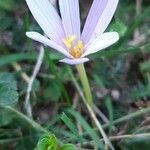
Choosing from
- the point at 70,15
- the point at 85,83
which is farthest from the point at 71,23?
the point at 85,83

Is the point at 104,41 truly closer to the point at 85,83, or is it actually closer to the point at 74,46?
the point at 74,46

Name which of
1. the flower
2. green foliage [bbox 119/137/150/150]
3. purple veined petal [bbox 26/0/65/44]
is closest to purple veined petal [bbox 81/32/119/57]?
the flower

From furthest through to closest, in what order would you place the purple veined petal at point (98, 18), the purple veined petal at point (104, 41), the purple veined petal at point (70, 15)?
the purple veined petal at point (70, 15), the purple veined petal at point (98, 18), the purple veined petal at point (104, 41)

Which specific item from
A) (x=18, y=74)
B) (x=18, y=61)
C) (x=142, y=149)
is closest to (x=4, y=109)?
(x=18, y=74)

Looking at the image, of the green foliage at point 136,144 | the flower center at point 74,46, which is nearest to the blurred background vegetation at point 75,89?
the green foliage at point 136,144

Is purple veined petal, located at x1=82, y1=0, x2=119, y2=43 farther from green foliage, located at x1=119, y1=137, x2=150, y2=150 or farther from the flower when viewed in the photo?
green foliage, located at x1=119, y1=137, x2=150, y2=150

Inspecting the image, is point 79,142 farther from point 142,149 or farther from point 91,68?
point 91,68

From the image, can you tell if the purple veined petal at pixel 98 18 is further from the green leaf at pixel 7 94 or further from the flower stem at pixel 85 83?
the green leaf at pixel 7 94
